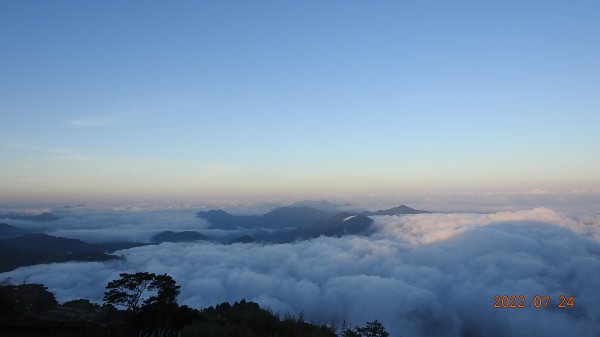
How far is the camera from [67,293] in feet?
645

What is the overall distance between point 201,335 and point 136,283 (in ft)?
72.9

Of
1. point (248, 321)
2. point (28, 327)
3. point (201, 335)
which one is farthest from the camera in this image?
point (248, 321)

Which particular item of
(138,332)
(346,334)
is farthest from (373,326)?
(138,332)

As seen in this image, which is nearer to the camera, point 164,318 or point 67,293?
point 164,318

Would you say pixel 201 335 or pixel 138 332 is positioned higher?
pixel 201 335

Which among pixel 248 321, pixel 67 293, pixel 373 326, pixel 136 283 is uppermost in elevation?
pixel 136 283

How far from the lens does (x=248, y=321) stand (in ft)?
143

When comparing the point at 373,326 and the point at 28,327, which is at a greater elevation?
the point at 28,327

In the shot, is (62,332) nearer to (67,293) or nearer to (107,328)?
(107,328)

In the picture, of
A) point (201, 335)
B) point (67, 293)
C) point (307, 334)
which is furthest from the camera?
point (67, 293)

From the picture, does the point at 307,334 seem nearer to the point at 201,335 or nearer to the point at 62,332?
the point at 201,335

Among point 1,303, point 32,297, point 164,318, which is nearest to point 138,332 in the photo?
point 164,318

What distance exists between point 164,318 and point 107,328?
5.51 metres

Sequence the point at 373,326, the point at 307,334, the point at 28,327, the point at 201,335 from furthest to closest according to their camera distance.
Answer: the point at 373,326, the point at 307,334, the point at 28,327, the point at 201,335
